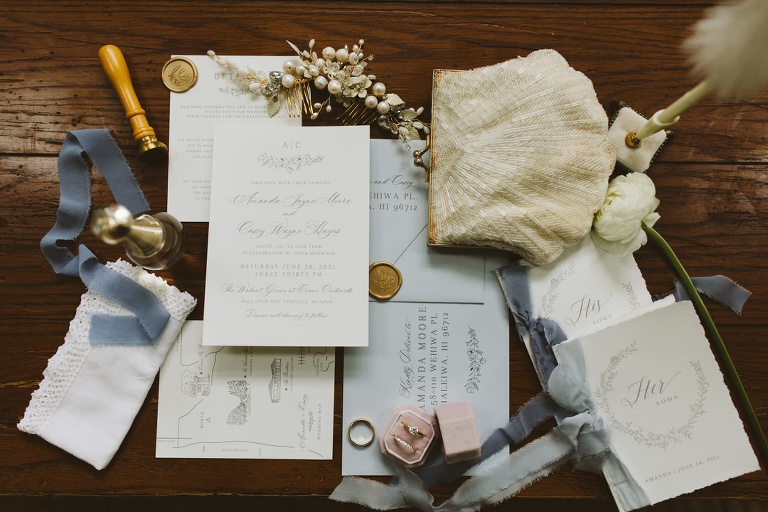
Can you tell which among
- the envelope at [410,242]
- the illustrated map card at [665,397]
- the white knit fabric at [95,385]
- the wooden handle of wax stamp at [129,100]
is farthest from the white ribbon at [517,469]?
the wooden handle of wax stamp at [129,100]

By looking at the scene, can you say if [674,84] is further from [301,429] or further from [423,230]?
[301,429]

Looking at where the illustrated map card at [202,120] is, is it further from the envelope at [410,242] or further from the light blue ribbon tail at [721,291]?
the light blue ribbon tail at [721,291]

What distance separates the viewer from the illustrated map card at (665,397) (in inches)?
27.4

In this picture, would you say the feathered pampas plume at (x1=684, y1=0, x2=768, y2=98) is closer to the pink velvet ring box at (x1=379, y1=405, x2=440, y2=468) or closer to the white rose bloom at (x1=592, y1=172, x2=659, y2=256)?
the white rose bloom at (x1=592, y1=172, x2=659, y2=256)

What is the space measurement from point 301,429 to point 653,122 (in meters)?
0.66

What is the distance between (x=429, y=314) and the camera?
0.72 metres

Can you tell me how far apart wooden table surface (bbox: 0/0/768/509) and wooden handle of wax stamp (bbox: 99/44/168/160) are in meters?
0.02

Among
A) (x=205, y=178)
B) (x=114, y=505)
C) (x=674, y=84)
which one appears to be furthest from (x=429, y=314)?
(x=114, y=505)

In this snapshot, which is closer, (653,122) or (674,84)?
(653,122)

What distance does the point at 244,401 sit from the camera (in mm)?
715

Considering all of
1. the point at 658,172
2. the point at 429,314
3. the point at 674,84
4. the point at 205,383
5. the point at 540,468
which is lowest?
the point at 540,468

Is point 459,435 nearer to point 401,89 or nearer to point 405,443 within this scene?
point 405,443

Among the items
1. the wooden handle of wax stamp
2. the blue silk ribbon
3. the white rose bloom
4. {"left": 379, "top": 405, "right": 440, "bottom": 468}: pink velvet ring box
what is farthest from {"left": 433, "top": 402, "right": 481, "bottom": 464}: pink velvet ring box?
the wooden handle of wax stamp

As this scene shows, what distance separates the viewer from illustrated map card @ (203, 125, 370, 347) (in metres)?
0.70
